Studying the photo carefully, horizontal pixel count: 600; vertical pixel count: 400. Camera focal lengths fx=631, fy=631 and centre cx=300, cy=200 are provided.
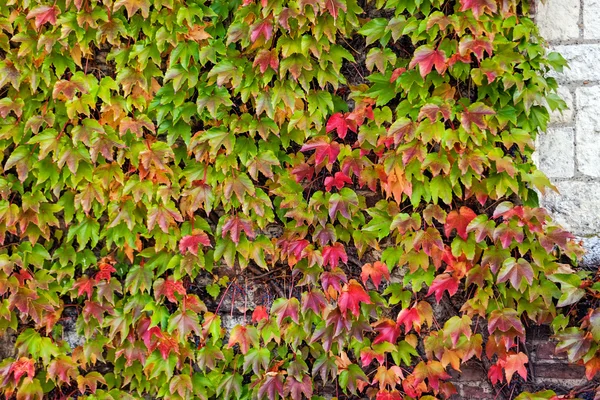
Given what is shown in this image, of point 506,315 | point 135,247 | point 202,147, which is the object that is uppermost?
point 202,147

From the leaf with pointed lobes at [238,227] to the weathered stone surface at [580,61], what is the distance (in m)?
1.45

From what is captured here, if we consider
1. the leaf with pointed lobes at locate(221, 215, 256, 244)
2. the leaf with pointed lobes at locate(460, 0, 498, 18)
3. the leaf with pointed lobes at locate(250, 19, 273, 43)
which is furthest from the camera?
the leaf with pointed lobes at locate(221, 215, 256, 244)

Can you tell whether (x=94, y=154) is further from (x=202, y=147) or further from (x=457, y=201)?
(x=457, y=201)

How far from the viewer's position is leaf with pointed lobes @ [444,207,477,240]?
2.58m

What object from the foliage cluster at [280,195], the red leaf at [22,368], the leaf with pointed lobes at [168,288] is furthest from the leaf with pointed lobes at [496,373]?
the red leaf at [22,368]

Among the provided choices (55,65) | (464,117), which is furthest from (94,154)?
(464,117)

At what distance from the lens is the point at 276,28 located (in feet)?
8.54

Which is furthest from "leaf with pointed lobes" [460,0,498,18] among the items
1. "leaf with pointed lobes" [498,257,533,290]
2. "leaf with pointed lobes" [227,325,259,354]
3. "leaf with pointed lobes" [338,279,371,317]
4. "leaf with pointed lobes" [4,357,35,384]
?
"leaf with pointed lobes" [4,357,35,384]

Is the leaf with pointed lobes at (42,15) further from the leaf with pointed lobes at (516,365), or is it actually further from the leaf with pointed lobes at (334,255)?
the leaf with pointed lobes at (516,365)

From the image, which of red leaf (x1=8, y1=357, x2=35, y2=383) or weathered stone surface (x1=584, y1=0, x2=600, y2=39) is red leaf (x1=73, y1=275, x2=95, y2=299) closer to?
red leaf (x1=8, y1=357, x2=35, y2=383)

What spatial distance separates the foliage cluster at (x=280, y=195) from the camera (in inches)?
99.8

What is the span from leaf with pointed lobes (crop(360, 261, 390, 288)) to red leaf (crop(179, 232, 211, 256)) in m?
0.67

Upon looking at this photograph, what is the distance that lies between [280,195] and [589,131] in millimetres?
1310

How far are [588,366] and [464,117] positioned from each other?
1.09m
